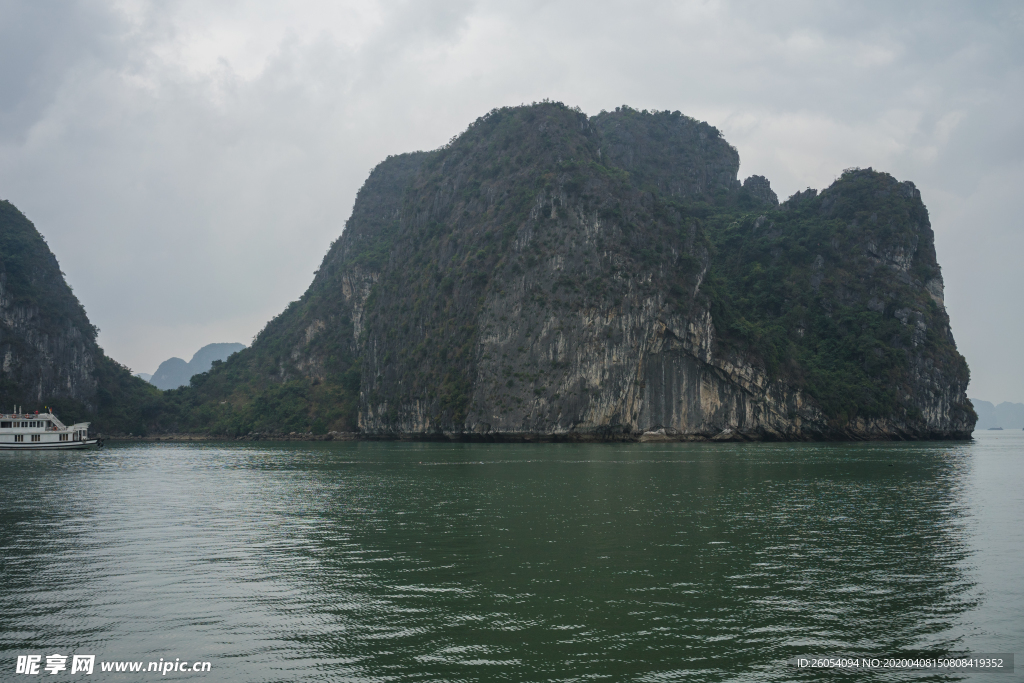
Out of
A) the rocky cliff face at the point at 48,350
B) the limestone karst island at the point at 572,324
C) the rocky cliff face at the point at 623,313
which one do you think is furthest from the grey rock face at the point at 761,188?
the rocky cliff face at the point at 48,350

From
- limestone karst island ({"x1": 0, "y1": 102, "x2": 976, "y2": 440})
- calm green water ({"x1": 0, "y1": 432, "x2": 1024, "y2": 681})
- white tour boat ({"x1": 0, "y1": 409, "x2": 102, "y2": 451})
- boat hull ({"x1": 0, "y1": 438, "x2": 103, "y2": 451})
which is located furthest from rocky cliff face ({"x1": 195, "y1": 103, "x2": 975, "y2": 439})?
calm green water ({"x1": 0, "y1": 432, "x2": 1024, "y2": 681})

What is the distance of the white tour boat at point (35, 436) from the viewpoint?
76188 mm

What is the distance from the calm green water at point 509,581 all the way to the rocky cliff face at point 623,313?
6719cm

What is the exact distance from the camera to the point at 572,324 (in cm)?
10175

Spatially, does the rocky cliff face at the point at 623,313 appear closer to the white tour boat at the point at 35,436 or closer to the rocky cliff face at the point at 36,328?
the rocky cliff face at the point at 36,328

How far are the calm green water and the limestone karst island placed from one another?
6808cm

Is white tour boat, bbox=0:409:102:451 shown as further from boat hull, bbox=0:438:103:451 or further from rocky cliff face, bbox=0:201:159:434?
rocky cliff face, bbox=0:201:159:434

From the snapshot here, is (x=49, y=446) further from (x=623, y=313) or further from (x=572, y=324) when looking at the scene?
(x=623, y=313)

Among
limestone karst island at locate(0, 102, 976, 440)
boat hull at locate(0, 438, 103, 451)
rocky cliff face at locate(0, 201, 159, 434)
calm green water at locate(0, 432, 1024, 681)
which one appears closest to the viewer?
calm green water at locate(0, 432, 1024, 681)

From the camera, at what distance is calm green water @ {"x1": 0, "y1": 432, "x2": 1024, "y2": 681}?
1166cm

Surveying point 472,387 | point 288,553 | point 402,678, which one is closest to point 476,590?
point 402,678

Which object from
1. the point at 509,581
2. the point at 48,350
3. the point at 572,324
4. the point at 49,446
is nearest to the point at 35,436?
the point at 49,446

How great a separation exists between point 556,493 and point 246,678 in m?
23.3

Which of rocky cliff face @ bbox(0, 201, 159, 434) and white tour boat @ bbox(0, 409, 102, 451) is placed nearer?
white tour boat @ bbox(0, 409, 102, 451)
